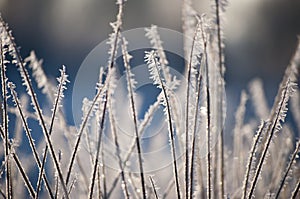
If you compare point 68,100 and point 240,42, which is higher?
point 240,42

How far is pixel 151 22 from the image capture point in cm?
307

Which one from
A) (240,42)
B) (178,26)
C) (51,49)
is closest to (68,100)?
(51,49)

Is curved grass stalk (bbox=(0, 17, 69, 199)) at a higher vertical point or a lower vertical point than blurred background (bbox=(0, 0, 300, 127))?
lower

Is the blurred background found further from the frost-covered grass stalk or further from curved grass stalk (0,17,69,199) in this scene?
curved grass stalk (0,17,69,199)

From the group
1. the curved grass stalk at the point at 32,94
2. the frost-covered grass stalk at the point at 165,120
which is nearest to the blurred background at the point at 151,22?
the frost-covered grass stalk at the point at 165,120

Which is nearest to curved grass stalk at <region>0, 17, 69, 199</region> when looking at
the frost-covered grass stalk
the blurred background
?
the frost-covered grass stalk

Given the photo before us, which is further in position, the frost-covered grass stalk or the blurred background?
the blurred background

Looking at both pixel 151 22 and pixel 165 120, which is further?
pixel 151 22

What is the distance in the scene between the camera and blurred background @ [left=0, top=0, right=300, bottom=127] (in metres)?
2.87

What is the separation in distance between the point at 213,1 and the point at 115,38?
101 mm

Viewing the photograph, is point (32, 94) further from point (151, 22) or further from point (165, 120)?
point (151, 22)

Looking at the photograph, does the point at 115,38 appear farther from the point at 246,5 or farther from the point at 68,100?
the point at 246,5

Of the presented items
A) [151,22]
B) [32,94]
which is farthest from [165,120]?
[151,22]

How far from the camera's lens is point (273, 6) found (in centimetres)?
312
